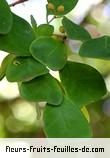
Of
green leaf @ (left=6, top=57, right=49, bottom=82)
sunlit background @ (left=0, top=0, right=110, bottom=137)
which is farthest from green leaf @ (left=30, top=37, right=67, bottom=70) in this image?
sunlit background @ (left=0, top=0, right=110, bottom=137)

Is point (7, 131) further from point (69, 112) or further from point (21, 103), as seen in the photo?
point (69, 112)

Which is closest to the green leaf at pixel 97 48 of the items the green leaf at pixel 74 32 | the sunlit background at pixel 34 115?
the green leaf at pixel 74 32

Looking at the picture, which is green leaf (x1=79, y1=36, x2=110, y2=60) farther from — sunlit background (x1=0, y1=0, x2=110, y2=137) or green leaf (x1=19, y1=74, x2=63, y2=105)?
sunlit background (x1=0, y1=0, x2=110, y2=137)

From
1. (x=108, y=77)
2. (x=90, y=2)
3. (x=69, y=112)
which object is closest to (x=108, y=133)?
(x=108, y=77)

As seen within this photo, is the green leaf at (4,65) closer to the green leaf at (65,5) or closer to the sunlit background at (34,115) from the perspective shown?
the green leaf at (65,5)

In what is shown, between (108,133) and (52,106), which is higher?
(52,106)

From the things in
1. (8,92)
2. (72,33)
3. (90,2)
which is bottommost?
(8,92)

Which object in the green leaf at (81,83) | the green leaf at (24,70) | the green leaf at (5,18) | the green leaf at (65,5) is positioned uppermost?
the green leaf at (5,18)
